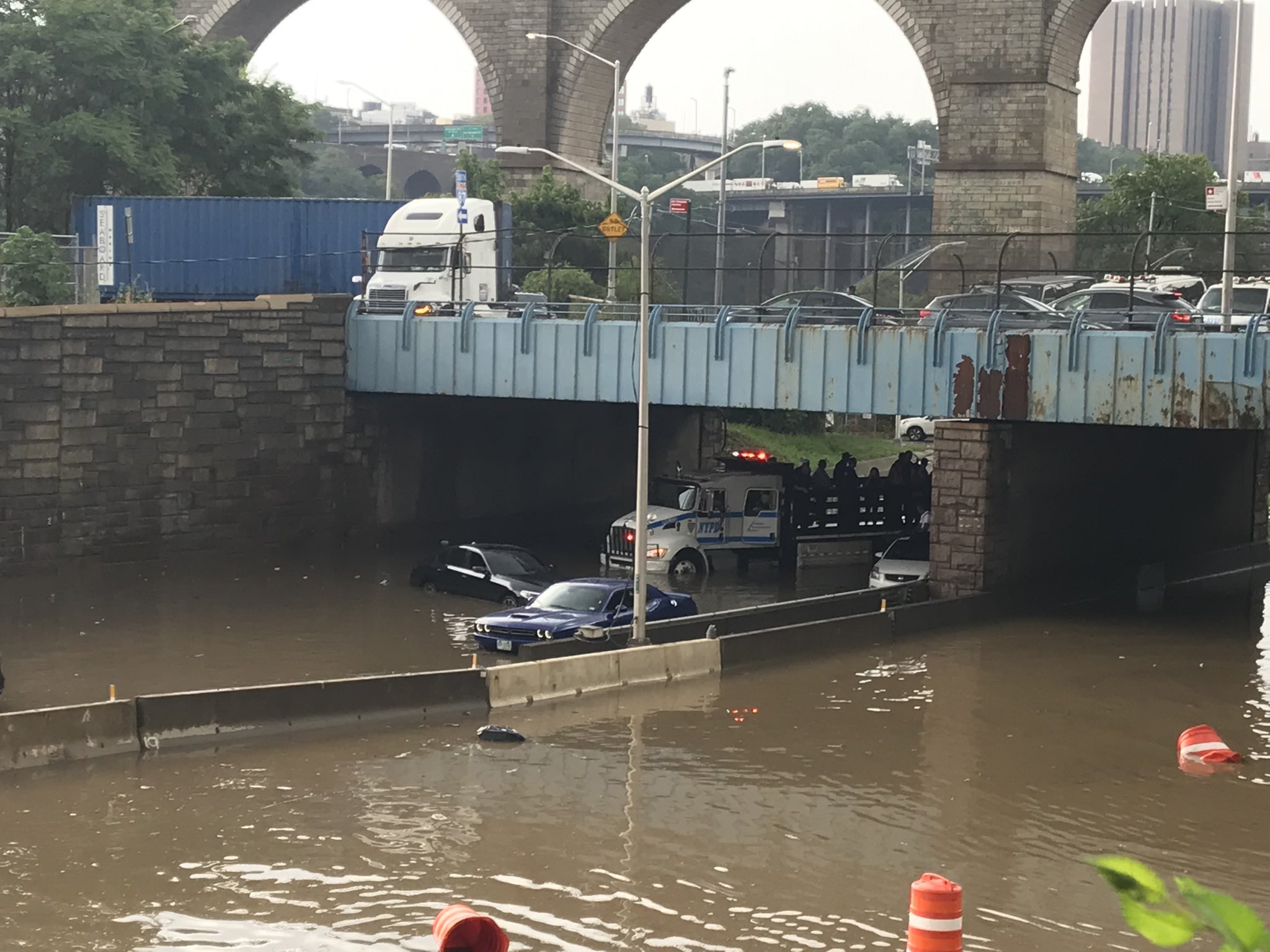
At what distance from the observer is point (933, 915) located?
8945 mm

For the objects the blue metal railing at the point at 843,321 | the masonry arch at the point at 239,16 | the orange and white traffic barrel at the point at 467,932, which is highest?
the masonry arch at the point at 239,16

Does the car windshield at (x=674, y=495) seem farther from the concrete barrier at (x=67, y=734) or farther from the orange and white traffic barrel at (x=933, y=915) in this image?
the orange and white traffic barrel at (x=933, y=915)

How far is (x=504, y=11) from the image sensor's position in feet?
180

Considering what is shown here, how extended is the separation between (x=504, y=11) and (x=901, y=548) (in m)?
28.9

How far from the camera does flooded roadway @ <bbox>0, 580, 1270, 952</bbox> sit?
12.8 m

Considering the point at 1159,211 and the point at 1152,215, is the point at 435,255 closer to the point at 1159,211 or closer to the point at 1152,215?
the point at 1152,215

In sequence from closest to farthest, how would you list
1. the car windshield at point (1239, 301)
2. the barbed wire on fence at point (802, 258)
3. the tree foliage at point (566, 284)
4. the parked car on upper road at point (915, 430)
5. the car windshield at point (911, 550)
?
the barbed wire on fence at point (802, 258)
the car windshield at point (1239, 301)
the car windshield at point (911, 550)
the tree foliage at point (566, 284)
the parked car on upper road at point (915, 430)

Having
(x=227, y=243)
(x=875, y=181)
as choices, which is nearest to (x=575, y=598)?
(x=227, y=243)

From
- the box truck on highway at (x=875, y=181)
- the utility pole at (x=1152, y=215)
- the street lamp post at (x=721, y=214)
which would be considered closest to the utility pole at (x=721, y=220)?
the street lamp post at (x=721, y=214)

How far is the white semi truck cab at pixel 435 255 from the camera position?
3953cm

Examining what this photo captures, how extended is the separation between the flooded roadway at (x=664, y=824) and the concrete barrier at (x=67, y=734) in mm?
262

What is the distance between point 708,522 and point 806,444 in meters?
27.0

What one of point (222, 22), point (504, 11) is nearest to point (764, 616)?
point (504, 11)

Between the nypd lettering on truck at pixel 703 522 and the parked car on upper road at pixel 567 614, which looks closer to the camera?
the parked car on upper road at pixel 567 614
